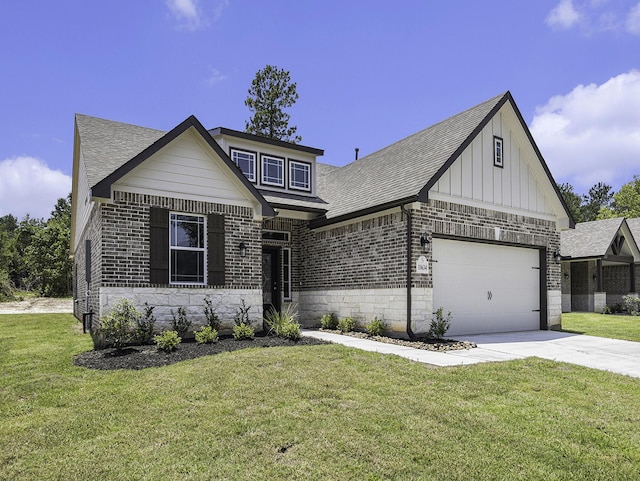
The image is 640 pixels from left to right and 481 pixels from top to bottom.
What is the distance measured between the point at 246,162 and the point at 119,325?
6.72 m

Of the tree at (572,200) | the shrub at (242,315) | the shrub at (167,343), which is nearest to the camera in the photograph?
the shrub at (167,343)

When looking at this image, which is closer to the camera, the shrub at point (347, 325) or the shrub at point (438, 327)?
the shrub at point (438, 327)

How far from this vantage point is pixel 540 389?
624 cm

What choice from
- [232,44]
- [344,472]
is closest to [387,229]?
[232,44]

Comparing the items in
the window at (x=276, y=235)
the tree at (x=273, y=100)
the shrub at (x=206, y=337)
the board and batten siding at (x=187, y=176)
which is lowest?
the shrub at (x=206, y=337)

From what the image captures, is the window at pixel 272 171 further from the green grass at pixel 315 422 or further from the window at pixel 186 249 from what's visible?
the green grass at pixel 315 422

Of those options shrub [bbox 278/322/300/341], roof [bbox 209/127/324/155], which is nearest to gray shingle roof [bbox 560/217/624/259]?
roof [bbox 209/127/324/155]

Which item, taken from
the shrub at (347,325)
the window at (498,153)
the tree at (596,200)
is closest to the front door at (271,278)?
the shrub at (347,325)

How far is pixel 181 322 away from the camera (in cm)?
1002

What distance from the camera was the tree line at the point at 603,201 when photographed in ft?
153

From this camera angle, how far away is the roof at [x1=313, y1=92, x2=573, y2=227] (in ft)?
37.2

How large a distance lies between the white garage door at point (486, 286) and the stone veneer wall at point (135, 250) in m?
4.87

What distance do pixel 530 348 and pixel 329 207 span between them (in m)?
6.78

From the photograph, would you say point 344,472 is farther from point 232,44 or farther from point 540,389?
point 232,44
